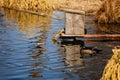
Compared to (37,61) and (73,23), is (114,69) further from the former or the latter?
(73,23)

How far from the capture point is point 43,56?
13.6 m

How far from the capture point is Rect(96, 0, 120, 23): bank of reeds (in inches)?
942

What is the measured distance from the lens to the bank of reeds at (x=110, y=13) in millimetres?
23922

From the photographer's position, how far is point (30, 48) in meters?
14.9

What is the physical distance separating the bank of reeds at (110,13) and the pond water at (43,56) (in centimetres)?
284

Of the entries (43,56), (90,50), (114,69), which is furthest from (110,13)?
(114,69)

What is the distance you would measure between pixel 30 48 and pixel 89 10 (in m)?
16.5

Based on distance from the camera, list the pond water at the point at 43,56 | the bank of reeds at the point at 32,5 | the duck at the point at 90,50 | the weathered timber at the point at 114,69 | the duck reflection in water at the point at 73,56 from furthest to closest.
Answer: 1. the bank of reeds at the point at 32,5
2. the duck at the point at 90,50
3. the duck reflection in water at the point at 73,56
4. the pond water at the point at 43,56
5. the weathered timber at the point at 114,69

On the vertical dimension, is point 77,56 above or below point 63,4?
below

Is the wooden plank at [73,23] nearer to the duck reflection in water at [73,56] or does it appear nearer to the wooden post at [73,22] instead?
the wooden post at [73,22]

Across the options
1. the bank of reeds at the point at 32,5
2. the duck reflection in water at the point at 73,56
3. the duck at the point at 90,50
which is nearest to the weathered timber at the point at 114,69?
the duck reflection in water at the point at 73,56

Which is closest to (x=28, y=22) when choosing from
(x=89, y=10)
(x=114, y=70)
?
(x=89, y=10)

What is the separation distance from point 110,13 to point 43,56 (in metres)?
11.5

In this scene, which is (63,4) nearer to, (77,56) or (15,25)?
(15,25)
